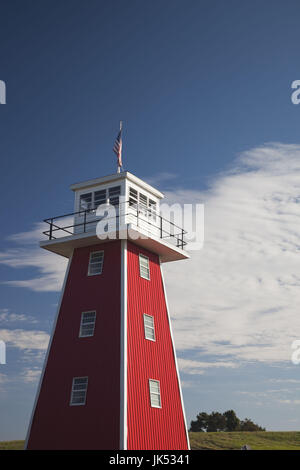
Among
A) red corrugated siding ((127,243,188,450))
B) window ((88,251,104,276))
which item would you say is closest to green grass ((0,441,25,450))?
red corrugated siding ((127,243,188,450))

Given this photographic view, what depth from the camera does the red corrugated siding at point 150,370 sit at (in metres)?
28.4

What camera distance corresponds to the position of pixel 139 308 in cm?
3127

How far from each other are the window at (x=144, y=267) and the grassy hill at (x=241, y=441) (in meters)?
14.8

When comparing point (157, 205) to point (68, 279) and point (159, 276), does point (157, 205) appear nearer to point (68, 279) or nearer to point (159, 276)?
point (159, 276)

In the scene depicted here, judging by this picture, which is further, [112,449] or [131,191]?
[131,191]

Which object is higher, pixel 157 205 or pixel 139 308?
pixel 157 205

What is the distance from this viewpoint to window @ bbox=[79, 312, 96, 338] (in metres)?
30.6

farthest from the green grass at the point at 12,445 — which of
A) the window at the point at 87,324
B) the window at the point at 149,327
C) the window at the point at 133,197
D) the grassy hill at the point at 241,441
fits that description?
the window at the point at 133,197

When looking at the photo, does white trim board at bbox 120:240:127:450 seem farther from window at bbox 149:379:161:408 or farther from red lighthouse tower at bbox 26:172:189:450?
window at bbox 149:379:161:408

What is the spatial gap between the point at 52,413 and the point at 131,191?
12.9 metres

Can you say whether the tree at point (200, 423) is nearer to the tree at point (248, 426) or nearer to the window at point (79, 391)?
the tree at point (248, 426)

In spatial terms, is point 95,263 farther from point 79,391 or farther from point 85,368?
point 79,391

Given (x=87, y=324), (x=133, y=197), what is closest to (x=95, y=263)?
(x=87, y=324)

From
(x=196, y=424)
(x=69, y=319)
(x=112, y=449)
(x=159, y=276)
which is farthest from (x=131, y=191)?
(x=196, y=424)
